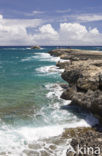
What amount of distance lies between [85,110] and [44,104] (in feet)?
18.2

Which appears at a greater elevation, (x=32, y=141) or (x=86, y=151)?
(x=86, y=151)

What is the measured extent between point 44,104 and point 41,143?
29.4 feet

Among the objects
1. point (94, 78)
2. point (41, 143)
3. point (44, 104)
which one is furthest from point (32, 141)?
point (94, 78)

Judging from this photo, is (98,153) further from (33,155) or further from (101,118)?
(101,118)

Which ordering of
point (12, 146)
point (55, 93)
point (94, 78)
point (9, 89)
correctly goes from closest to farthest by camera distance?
point (12, 146) < point (94, 78) < point (55, 93) < point (9, 89)

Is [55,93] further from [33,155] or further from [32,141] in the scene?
[33,155]

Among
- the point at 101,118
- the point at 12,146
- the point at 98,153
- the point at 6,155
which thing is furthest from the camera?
the point at 101,118

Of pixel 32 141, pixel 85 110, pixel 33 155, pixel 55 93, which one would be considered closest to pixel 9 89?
pixel 55 93

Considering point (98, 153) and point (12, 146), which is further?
point (12, 146)

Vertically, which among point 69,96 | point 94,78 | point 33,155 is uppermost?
point 94,78

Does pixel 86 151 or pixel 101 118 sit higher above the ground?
pixel 86 151

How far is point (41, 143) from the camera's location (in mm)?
13656

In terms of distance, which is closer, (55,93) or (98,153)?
(98,153)

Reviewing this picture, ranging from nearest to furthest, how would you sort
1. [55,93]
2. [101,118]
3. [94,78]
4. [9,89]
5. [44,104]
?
[101,118], [94,78], [44,104], [55,93], [9,89]
